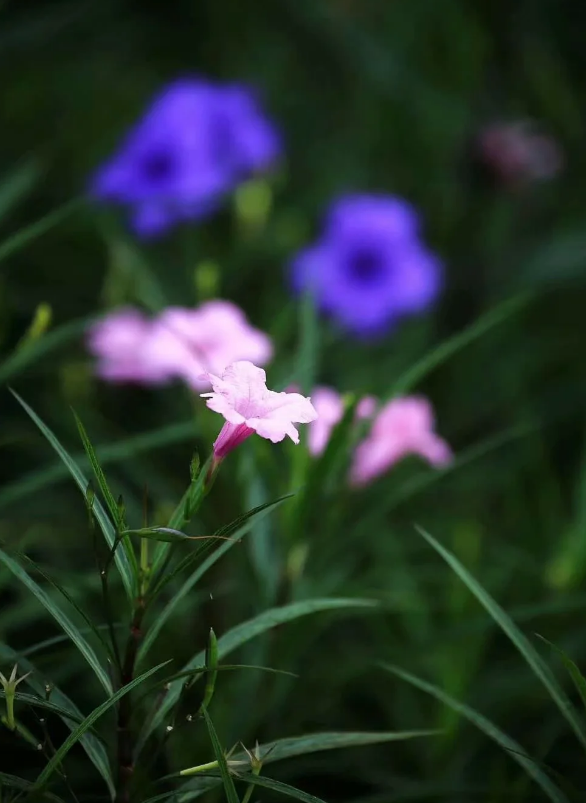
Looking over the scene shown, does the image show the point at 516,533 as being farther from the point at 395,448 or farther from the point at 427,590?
the point at 395,448

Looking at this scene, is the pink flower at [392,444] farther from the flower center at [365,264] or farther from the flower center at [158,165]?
the flower center at [158,165]

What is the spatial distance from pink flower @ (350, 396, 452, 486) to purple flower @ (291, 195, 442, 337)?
1.30ft

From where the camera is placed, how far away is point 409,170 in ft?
6.19

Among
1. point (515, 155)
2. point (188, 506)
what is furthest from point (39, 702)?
point (515, 155)

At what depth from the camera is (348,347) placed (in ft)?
4.91

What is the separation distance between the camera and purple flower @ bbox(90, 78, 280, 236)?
1363mm

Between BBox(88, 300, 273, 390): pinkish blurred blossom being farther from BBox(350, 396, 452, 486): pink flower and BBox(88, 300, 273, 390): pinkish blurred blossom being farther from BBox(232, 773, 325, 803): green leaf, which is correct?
BBox(232, 773, 325, 803): green leaf

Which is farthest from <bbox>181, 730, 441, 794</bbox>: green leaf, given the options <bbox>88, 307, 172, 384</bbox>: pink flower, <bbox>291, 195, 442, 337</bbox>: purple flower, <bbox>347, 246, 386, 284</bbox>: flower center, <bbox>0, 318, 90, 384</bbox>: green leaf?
<bbox>347, 246, 386, 284</bbox>: flower center

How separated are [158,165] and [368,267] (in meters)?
0.38

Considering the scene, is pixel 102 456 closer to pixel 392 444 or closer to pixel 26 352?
pixel 26 352

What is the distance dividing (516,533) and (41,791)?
31.1 inches

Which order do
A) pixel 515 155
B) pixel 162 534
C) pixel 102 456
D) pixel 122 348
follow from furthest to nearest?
pixel 515 155, pixel 122 348, pixel 102 456, pixel 162 534

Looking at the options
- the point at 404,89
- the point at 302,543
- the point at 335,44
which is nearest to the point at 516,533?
the point at 302,543

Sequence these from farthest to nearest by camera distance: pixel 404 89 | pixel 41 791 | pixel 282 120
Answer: pixel 282 120 → pixel 404 89 → pixel 41 791
